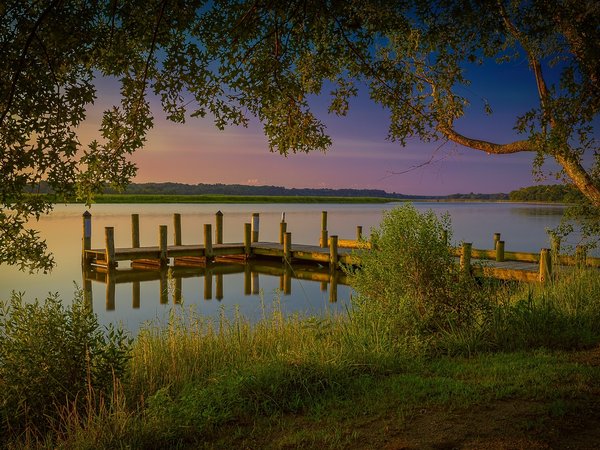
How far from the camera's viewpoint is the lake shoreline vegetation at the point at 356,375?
15.9ft

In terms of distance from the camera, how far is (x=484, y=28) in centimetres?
770

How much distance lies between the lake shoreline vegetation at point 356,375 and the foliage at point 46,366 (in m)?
0.01

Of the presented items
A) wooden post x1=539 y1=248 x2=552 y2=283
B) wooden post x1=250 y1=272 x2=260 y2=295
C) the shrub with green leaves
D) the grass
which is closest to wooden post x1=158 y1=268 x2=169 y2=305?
wooden post x1=250 y1=272 x2=260 y2=295

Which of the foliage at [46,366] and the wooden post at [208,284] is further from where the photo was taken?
the wooden post at [208,284]

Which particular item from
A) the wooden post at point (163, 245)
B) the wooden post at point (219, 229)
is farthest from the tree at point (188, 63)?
the wooden post at point (219, 229)

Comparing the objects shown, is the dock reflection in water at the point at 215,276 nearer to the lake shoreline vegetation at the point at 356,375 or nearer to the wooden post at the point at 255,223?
the wooden post at the point at 255,223

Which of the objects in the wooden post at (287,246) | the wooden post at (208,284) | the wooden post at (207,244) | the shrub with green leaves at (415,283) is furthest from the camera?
the wooden post at (207,244)

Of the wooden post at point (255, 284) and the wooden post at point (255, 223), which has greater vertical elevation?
the wooden post at point (255, 223)

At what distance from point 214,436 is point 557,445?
2753 millimetres

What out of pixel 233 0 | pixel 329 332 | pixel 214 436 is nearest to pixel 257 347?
pixel 329 332

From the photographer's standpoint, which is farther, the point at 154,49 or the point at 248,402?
the point at 154,49

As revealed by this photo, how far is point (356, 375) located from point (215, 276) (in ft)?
57.1

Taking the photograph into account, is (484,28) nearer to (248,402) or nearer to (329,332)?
(329,332)

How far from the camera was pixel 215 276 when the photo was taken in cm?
2330
